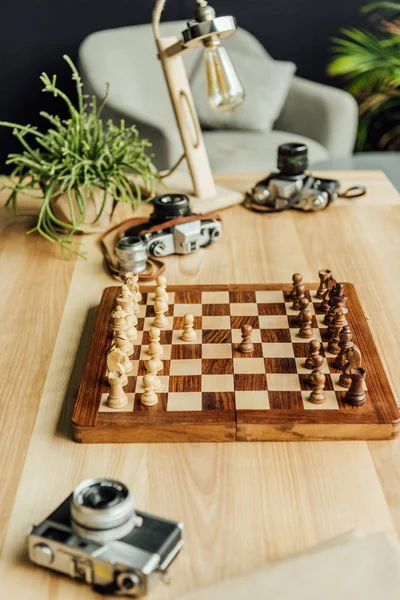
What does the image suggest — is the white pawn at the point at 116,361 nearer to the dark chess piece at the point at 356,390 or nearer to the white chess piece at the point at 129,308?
the white chess piece at the point at 129,308

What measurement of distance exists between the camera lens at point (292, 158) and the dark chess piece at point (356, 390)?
96 cm

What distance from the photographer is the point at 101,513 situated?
87 cm

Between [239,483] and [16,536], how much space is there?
304 millimetres

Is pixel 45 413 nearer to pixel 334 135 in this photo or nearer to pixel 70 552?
pixel 70 552

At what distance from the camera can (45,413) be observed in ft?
4.01

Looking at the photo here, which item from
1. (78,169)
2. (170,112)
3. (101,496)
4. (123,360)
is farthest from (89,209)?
(170,112)

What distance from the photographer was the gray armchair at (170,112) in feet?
11.0

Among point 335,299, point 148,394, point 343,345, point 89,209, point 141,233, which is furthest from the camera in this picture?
point 89,209

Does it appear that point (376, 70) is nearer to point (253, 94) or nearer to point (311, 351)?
point (253, 94)

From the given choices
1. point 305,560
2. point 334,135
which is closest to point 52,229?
point 305,560

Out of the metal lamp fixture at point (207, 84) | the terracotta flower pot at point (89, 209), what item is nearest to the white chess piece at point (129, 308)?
the terracotta flower pot at point (89, 209)

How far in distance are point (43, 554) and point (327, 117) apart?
10.1 ft

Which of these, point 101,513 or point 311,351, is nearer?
point 101,513

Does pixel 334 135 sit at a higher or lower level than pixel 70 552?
lower
